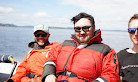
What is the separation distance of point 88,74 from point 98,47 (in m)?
0.47

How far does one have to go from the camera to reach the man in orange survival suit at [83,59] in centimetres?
225

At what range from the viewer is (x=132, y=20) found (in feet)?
8.43

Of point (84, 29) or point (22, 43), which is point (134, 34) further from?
point (22, 43)

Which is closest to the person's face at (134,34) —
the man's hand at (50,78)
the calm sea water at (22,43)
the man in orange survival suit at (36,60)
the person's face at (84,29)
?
the person's face at (84,29)

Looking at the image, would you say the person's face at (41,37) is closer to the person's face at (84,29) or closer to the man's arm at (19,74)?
the man's arm at (19,74)

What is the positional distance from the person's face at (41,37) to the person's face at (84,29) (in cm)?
110

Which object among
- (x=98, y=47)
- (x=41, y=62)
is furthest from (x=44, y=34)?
(x=98, y=47)

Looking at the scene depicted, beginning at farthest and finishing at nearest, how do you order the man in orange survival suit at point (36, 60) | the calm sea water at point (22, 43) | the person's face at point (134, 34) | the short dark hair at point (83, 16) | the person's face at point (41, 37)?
1. the calm sea water at point (22, 43)
2. the person's face at point (41, 37)
3. the man in orange survival suit at point (36, 60)
4. the short dark hair at point (83, 16)
5. the person's face at point (134, 34)

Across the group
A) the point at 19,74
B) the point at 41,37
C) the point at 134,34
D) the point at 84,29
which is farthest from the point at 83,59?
the point at 19,74

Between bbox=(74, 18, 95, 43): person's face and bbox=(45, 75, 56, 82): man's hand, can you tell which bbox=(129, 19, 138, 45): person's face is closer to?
bbox=(74, 18, 95, 43): person's face

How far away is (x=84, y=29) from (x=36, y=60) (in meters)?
1.39

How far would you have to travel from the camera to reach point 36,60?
10.7ft

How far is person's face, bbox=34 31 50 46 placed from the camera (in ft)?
11.3

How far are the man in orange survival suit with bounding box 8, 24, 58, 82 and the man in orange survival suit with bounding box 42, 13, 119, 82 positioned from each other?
0.64 meters
